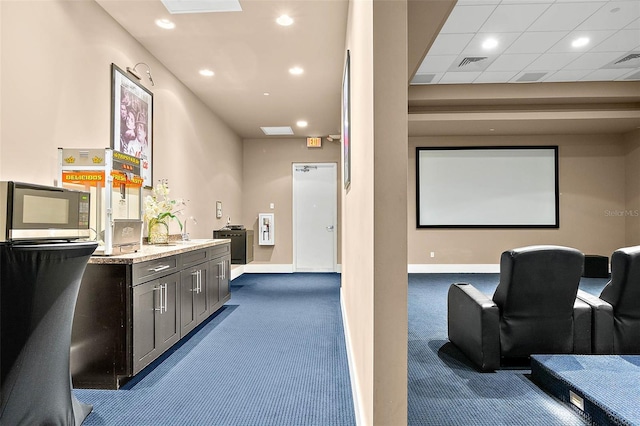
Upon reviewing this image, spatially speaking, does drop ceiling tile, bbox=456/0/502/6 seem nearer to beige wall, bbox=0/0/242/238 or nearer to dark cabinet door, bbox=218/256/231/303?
beige wall, bbox=0/0/242/238

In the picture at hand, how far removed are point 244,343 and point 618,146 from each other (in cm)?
815

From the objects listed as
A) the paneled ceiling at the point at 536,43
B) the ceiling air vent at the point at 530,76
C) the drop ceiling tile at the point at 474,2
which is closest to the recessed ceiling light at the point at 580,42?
the paneled ceiling at the point at 536,43

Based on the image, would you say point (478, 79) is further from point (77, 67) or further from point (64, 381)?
point (64, 381)

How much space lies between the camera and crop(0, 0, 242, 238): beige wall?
227cm

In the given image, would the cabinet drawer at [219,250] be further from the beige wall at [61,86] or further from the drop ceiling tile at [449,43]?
the drop ceiling tile at [449,43]

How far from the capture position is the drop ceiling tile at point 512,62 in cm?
490

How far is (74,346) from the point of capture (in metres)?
2.45

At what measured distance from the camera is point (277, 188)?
7.85 meters

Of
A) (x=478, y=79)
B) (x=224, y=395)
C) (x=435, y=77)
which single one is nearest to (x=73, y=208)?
(x=224, y=395)

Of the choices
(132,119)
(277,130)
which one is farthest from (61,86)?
(277,130)

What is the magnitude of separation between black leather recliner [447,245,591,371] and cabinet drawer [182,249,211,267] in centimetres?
242

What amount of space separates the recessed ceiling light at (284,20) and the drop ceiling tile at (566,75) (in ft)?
14.0

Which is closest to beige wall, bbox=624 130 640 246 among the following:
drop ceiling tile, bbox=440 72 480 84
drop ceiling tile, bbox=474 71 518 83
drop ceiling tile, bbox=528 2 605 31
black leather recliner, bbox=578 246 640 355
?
drop ceiling tile, bbox=474 71 518 83

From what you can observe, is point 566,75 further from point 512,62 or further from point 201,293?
point 201,293
